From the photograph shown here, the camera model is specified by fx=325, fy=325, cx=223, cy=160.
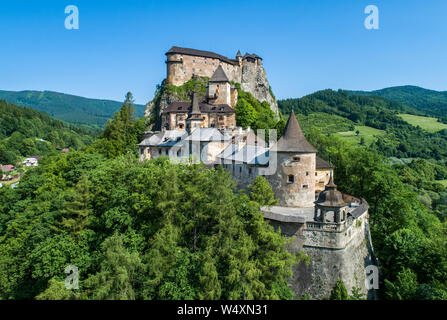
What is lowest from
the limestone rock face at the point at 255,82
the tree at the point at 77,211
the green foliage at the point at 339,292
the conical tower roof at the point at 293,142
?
the green foliage at the point at 339,292

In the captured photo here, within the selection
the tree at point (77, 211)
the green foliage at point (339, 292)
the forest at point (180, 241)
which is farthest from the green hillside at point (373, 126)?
the tree at point (77, 211)

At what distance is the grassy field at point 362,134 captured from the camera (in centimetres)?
13044

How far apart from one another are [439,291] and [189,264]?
715 inches

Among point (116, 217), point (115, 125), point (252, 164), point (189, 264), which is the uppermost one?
point (115, 125)

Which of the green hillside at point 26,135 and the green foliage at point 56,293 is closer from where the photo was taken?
the green foliage at point 56,293

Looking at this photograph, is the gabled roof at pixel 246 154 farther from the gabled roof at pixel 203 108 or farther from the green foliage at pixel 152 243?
the gabled roof at pixel 203 108

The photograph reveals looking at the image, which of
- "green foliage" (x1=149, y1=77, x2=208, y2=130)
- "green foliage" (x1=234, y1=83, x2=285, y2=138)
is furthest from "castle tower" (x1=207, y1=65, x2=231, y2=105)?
"green foliage" (x1=149, y1=77, x2=208, y2=130)

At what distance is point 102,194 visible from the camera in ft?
110

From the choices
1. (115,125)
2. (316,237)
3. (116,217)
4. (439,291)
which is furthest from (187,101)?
(439,291)

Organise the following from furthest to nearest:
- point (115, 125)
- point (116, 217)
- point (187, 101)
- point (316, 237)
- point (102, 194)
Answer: point (187, 101) → point (115, 125) → point (102, 194) → point (116, 217) → point (316, 237)

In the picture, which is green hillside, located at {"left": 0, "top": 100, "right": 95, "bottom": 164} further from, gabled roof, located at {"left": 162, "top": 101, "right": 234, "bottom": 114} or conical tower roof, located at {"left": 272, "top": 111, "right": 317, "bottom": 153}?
conical tower roof, located at {"left": 272, "top": 111, "right": 317, "bottom": 153}

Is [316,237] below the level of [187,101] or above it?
below

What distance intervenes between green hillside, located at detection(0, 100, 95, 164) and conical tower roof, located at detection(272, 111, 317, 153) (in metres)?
105
